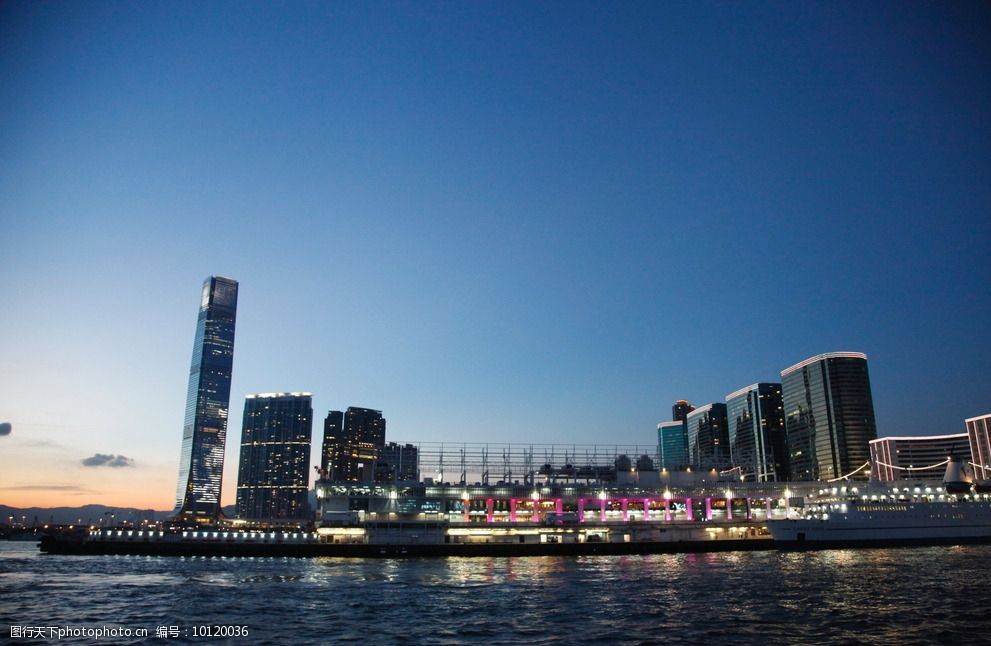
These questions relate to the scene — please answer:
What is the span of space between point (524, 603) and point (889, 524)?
317 ft

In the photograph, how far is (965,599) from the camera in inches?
1887

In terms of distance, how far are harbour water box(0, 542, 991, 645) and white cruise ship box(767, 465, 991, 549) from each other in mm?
36122

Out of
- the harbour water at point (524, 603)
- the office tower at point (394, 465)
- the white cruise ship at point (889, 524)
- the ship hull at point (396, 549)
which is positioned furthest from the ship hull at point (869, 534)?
the office tower at point (394, 465)

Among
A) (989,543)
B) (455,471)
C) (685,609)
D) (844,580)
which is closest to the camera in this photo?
(685,609)

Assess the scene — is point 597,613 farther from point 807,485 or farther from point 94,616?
point 807,485

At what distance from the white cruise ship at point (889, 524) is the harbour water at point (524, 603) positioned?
119ft

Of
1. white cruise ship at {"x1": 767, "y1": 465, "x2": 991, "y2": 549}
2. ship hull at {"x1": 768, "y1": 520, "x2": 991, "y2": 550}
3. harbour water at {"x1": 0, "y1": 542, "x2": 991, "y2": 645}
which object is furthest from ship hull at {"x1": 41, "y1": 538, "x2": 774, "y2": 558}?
harbour water at {"x1": 0, "y1": 542, "x2": 991, "y2": 645}

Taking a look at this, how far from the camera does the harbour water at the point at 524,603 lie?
123 feet

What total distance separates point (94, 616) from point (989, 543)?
136 meters

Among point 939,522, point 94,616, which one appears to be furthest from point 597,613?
point 939,522

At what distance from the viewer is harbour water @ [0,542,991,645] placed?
37438 mm

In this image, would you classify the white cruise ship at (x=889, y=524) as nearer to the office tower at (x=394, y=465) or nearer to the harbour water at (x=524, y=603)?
the harbour water at (x=524, y=603)

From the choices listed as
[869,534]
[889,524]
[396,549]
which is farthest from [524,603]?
[889,524]

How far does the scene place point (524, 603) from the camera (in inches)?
1943
